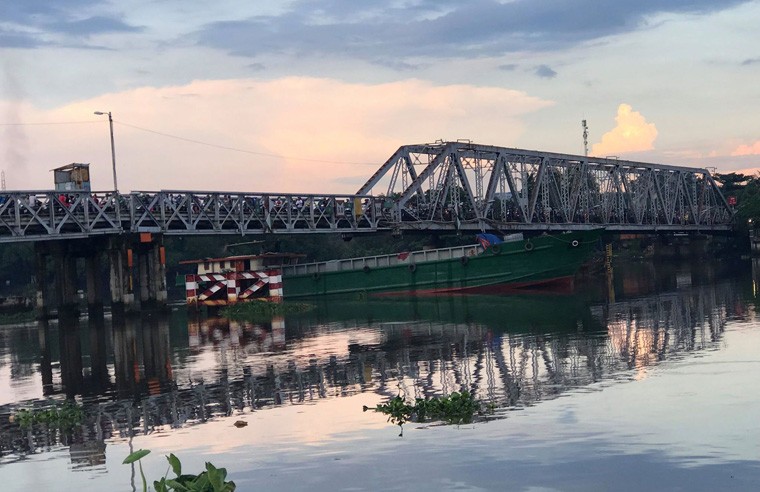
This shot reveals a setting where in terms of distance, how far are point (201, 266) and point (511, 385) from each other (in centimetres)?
4800

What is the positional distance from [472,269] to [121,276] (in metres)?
22.6

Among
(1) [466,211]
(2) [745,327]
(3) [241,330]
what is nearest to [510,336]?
(2) [745,327]

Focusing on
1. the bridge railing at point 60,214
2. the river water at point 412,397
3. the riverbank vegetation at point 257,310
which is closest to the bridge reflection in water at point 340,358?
the river water at point 412,397

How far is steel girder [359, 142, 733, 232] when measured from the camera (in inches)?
3282

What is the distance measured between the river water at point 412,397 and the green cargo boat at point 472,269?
25.0 metres

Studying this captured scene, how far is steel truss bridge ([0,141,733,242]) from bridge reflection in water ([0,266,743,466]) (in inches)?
481

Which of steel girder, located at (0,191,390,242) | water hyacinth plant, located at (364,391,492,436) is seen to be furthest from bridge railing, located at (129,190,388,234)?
water hyacinth plant, located at (364,391,492,436)

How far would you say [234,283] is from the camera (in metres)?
63.3

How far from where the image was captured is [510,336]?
32.8 metres

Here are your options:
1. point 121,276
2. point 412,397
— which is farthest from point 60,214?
point 412,397

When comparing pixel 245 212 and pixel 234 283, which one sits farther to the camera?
pixel 245 212

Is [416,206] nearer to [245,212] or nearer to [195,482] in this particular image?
[245,212]

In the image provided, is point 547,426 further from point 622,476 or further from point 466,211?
point 466,211

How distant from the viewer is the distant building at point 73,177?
65.2 m
